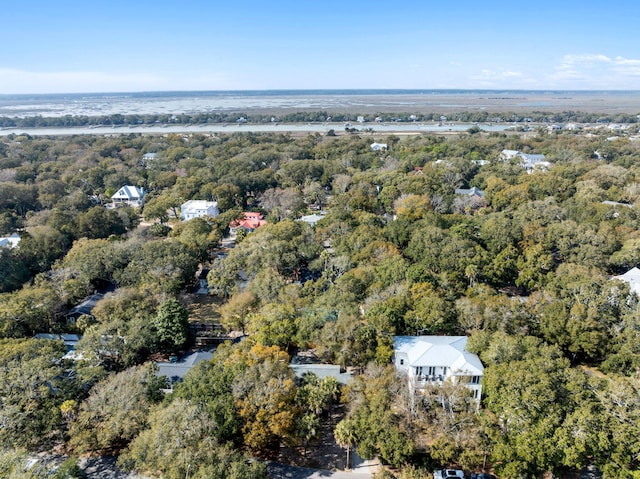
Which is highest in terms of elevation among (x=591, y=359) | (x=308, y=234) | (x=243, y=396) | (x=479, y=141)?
(x=479, y=141)

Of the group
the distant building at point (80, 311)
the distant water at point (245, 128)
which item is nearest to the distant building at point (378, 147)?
the distant water at point (245, 128)

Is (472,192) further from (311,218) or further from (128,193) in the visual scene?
(128,193)

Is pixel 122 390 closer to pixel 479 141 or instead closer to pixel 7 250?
pixel 7 250

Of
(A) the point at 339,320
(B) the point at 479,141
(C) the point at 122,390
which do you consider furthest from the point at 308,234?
(B) the point at 479,141

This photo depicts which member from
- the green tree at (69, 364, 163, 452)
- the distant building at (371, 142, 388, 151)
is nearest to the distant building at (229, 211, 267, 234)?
the green tree at (69, 364, 163, 452)

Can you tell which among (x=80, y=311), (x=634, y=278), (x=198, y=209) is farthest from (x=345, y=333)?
(x=198, y=209)

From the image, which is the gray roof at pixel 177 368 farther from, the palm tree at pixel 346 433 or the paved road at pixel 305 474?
the palm tree at pixel 346 433
